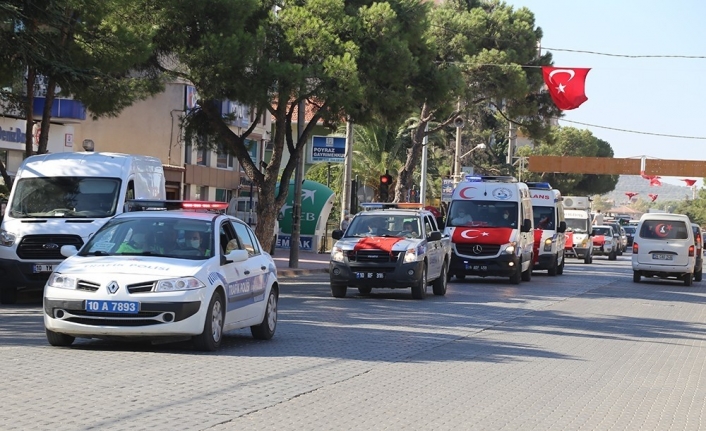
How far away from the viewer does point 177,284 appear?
12.4m

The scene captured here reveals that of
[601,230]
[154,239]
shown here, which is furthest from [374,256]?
[601,230]

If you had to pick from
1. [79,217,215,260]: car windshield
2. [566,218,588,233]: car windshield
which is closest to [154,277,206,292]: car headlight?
[79,217,215,260]: car windshield

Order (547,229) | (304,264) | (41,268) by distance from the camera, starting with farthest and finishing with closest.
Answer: (304,264) → (547,229) → (41,268)

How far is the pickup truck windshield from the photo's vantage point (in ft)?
68.0

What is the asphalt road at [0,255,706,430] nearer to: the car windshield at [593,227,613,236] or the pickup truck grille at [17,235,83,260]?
the pickup truck grille at [17,235,83,260]

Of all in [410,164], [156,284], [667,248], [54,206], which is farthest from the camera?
[410,164]

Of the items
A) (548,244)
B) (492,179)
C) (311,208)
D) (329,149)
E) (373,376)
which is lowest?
(373,376)

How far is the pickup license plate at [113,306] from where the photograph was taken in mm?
12250

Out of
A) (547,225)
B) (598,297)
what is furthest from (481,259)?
(547,225)

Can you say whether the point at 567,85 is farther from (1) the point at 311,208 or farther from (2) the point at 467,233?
(1) the point at 311,208

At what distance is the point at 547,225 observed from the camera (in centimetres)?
3931

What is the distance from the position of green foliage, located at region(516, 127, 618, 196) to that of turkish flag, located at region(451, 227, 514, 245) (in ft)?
252

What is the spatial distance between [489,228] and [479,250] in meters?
0.77

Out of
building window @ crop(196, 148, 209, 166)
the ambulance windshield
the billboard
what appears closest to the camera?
the ambulance windshield
